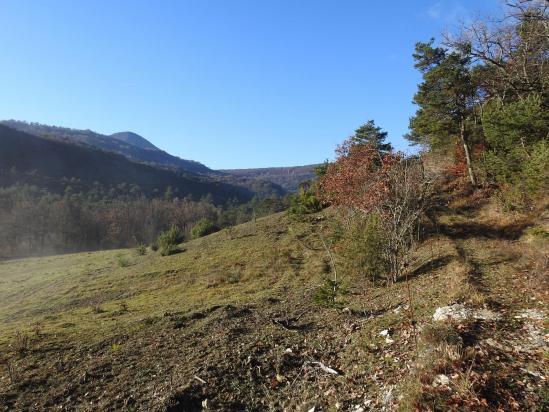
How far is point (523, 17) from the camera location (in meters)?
14.6

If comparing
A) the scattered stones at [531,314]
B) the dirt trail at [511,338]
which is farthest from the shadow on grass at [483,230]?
the scattered stones at [531,314]

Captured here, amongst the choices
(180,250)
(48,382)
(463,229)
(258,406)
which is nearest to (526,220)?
(463,229)

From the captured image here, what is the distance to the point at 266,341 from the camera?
30.5 feet

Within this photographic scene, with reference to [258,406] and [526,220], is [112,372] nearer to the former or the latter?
[258,406]

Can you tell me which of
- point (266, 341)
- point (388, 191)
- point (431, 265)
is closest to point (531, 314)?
point (266, 341)

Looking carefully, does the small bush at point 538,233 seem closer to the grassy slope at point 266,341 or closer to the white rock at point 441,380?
the grassy slope at point 266,341

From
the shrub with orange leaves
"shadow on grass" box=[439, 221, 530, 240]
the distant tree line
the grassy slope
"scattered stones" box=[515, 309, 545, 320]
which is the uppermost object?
the shrub with orange leaves

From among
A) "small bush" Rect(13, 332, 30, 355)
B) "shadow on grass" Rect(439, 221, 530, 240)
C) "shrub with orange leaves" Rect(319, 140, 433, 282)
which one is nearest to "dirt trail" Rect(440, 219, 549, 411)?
"shrub with orange leaves" Rect(319, 140, 433, 282)

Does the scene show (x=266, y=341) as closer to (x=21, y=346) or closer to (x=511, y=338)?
(x=511, y=338)

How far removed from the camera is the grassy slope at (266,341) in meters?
6.64

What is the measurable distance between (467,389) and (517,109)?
17919 millimetres

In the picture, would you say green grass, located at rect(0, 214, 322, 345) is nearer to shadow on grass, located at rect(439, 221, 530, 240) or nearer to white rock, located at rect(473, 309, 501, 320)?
shadow on grass, located at rect(439, 221, 530, 240)

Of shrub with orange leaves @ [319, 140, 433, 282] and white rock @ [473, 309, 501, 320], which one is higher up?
shrub with orange leaves @ [319, 140, 433, 282]

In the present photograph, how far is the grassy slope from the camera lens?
21.8 ft
